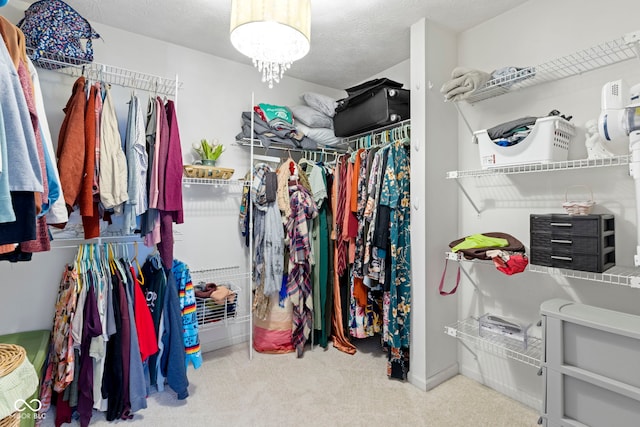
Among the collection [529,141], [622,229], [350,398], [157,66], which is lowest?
[350,398]

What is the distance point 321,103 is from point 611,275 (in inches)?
90.9

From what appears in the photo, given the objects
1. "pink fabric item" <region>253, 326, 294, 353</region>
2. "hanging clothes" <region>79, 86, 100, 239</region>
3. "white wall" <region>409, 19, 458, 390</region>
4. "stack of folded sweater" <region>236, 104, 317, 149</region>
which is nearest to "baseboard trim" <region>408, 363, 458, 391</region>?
"white wall" <region>409, 19, 458, 390</region>

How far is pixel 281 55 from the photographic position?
1.61 m

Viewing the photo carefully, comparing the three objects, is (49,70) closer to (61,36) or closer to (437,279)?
(61,36)

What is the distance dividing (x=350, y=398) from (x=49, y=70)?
8.86ft

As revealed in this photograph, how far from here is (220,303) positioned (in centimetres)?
245

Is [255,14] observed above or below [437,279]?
above

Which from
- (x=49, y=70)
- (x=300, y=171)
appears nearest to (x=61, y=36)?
(x=49, y=70)

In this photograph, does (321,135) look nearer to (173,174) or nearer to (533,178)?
(173,174)

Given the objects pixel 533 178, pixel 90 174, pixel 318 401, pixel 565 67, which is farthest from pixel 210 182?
pixel 565 67

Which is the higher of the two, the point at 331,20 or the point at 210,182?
the point at 331,20

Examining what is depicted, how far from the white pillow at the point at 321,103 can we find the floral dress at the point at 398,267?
97cm

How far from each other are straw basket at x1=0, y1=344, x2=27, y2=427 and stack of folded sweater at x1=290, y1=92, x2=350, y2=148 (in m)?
2.24

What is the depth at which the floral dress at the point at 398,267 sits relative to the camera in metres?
2.21
